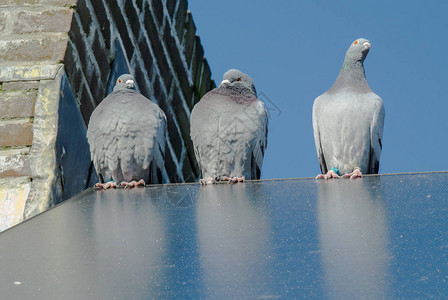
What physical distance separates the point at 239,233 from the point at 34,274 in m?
1.06

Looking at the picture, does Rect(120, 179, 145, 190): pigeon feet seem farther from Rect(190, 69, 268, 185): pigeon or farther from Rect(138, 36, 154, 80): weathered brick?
Rect(138, 36, 154, 80): weathered brick

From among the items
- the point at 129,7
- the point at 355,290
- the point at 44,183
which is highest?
the point at 129,7

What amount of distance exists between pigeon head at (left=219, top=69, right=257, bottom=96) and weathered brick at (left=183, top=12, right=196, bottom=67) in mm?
2913

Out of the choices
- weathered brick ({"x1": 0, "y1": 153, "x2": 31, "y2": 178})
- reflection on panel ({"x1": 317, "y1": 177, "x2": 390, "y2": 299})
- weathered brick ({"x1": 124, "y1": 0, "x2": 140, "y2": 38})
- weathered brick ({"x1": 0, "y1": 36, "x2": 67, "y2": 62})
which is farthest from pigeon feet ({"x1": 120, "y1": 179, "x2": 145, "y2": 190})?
weathered brick ({"x1": 124, "y1": 0, "x2": 140, "y2": 38})

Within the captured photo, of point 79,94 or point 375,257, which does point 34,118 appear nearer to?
point 79,94

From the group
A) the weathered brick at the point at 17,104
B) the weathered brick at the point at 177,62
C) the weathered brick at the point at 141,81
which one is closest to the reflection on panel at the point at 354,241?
the weathered brick at the point at 17,104

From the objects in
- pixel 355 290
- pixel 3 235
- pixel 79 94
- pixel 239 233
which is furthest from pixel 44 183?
pixel 355 290

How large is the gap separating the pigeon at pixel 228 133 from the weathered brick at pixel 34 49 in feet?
4.77

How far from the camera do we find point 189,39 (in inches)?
437

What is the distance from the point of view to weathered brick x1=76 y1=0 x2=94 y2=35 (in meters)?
7.34

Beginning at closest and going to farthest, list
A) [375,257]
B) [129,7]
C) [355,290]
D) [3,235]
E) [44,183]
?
1. [355,290]
2. [375,257]
3. [3,235]
4. [44,183]
5. [129,7]

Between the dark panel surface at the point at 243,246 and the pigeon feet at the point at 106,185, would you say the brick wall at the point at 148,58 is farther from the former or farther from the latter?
the dark panel surface at the point at 243,246

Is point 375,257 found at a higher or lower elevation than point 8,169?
lower

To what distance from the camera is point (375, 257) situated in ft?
11.3
